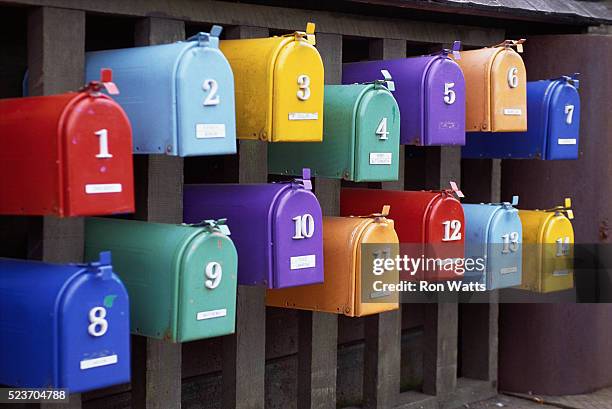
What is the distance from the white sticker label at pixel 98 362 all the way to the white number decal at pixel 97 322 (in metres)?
0.08

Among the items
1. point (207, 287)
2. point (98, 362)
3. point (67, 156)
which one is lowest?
point (98, 362)

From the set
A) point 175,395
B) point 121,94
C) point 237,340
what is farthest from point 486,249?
point 121,94

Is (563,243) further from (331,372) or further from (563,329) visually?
(331,372)

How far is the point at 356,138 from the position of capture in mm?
4469

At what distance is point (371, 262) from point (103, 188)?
4.69ft

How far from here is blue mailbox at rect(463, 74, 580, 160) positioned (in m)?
5.50

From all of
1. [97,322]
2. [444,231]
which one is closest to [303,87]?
[444,231]

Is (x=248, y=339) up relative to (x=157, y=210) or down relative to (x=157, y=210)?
down

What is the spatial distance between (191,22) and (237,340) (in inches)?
53.8

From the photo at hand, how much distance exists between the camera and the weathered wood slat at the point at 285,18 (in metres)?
4.11

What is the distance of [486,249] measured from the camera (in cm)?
526

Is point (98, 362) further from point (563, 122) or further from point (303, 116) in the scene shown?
point (563, 122)

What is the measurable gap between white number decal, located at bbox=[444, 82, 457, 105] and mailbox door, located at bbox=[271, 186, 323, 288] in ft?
3.10

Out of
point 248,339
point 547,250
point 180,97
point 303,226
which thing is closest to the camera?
point 180,97
